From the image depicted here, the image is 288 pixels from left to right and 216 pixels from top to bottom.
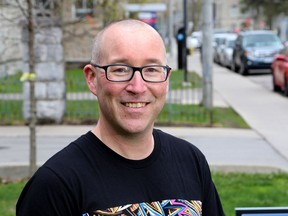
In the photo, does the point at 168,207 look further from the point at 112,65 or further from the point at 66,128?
the point at 66,128

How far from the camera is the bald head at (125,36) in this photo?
240 centimetres

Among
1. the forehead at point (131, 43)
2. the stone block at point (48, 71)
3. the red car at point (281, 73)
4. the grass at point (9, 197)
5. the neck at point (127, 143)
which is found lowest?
the grass at point (9, 197)

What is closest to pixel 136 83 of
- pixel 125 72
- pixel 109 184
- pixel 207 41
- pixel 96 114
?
pixel 125 72

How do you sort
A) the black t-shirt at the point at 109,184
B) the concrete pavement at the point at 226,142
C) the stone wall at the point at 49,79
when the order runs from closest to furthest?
the black t-shirt at the point at 109,184 < the concrete pavement at the point at 226,142 < the stone wall at the point at 49,79

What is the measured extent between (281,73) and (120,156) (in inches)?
698

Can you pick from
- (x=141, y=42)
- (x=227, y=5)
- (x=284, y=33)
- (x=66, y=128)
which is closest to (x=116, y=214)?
Answer: (x=141, y=42)

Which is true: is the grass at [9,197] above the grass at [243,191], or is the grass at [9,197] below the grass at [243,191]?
above

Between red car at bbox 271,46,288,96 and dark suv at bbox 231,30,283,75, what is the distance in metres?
6.78

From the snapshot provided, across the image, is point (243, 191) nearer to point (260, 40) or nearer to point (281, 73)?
point (281, 73)

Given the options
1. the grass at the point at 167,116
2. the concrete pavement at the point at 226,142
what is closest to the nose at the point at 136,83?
the concrete pavement at the point at 226,142

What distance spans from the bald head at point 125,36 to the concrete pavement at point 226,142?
6.46 m

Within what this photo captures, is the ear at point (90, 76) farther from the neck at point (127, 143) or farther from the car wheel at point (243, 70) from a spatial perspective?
the car wheel at point (243, 70)

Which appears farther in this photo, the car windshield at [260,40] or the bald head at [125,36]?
the car windshield at [260,40]

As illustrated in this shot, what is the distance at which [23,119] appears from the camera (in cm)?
1407
